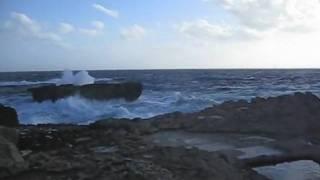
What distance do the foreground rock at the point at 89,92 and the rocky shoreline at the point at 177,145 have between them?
9902mm

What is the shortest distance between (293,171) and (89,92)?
17.7 meters

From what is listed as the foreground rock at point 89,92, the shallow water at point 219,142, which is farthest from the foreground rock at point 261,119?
the foreground rock at point 89,92

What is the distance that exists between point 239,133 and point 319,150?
138 inches

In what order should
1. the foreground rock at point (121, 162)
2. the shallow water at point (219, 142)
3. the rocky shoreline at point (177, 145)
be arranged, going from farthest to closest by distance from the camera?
the shallow water at point (219, 142) → the rocky shoreline at point (177, 145) → the foreground rock at point (121, 162)

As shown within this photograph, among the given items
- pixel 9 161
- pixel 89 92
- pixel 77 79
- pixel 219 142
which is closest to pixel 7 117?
pixel 219 142

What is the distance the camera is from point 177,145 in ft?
38.5

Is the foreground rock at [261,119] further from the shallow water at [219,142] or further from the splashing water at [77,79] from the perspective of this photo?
the splashing water at [77,79]

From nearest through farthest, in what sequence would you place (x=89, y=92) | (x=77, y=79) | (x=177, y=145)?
(x=177, y=145) → (x=89, y=92) → (x=77, y=79)

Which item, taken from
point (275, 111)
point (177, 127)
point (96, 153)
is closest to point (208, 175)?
point (96, 153)

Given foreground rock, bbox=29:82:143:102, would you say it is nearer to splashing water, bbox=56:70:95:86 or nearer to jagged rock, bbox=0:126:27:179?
splashing water, bbox=56:70:95:86

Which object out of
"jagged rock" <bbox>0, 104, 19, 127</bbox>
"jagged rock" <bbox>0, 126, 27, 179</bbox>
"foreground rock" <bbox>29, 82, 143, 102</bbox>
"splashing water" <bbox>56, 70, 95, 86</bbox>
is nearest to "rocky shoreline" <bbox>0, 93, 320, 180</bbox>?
"jagged rock" <bbox>0, 126, 27, 179</bbox>

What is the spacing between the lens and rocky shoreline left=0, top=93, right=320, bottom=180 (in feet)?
27.0

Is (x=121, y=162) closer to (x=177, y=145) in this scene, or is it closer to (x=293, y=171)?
(x=177, y=145)

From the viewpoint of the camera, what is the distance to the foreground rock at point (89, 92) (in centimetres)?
2547
